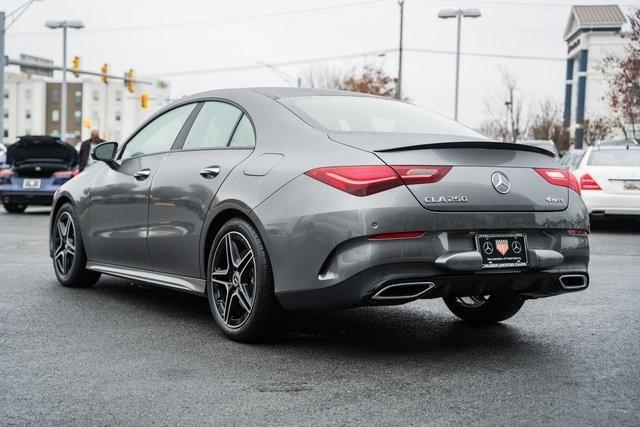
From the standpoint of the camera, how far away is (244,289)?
5250 millimetres

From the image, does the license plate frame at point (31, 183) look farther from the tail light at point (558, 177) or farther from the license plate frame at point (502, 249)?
the license plate frame at point (502, 249)

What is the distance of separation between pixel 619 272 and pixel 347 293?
5446mm

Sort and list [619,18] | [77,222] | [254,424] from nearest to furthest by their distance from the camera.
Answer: [254,424] < [77,222] < [619,18]

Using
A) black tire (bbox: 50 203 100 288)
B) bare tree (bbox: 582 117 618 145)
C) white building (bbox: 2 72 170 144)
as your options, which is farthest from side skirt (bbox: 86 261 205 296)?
white building (bbox: 2 72 170 144)

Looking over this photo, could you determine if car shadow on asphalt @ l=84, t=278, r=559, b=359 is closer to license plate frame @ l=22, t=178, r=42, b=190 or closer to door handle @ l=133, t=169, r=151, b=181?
door handle @ l=133, t=169, r=151, b=181

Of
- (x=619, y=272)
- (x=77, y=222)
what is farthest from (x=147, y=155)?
(x=619, y=272)

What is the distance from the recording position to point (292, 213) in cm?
484

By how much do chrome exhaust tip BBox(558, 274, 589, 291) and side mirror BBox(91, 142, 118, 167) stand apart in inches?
134

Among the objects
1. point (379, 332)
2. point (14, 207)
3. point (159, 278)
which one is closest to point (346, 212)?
point (379, 332)

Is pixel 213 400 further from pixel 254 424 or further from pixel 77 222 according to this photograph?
pixel 77 222

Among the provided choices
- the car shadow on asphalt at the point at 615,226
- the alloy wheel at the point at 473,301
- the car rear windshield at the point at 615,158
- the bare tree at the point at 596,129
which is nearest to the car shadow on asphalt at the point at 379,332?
the alloy wheel at the point at 473,301

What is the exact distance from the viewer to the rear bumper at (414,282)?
4629 millimetres

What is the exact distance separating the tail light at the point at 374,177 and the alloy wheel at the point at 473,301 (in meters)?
1.48

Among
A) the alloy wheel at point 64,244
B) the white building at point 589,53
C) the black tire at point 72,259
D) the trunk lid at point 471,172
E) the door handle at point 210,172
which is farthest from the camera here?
the white building at point 589,53
